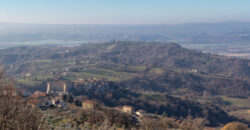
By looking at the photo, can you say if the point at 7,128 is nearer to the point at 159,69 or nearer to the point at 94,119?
the point at 94,119

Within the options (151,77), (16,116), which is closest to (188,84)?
(151,77)

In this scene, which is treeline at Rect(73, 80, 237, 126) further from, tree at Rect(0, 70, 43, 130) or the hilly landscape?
tree at Rect(0, 70, 43, 130)

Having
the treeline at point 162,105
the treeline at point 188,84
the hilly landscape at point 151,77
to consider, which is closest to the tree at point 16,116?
the hilly landscape at point 151,77

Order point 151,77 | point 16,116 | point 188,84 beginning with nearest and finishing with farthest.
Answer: point 16,116 < point 188,84 < point 151,77

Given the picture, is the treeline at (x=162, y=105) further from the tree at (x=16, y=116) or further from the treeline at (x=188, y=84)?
the tree at (x=16, y=116)

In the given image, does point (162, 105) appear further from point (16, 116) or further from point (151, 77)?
point (16, 116)

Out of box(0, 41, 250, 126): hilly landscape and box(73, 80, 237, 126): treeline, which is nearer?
box(73, 80, 237, 126): treeline

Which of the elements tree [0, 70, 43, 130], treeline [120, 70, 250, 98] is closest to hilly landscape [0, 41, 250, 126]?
treeline [120, 70, 250, 98]

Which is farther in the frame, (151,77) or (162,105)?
(151,77)

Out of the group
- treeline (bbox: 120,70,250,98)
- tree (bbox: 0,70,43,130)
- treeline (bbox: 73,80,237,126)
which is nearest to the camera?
tree (bbox: 0,70,43,130)

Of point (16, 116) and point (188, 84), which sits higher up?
point (16, 116)

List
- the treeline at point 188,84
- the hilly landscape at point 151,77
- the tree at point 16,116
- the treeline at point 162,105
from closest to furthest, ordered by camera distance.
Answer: the tree at point 16,116 → the treeline at point 162,105 → the hilly landscape at point 151,77 → the treeline at point 188,84

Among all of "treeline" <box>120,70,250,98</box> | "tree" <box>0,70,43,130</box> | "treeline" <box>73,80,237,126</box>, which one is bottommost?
"treeline" <box>120,70,250,98</box>

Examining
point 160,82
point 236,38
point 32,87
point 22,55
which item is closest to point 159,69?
point 160,82
